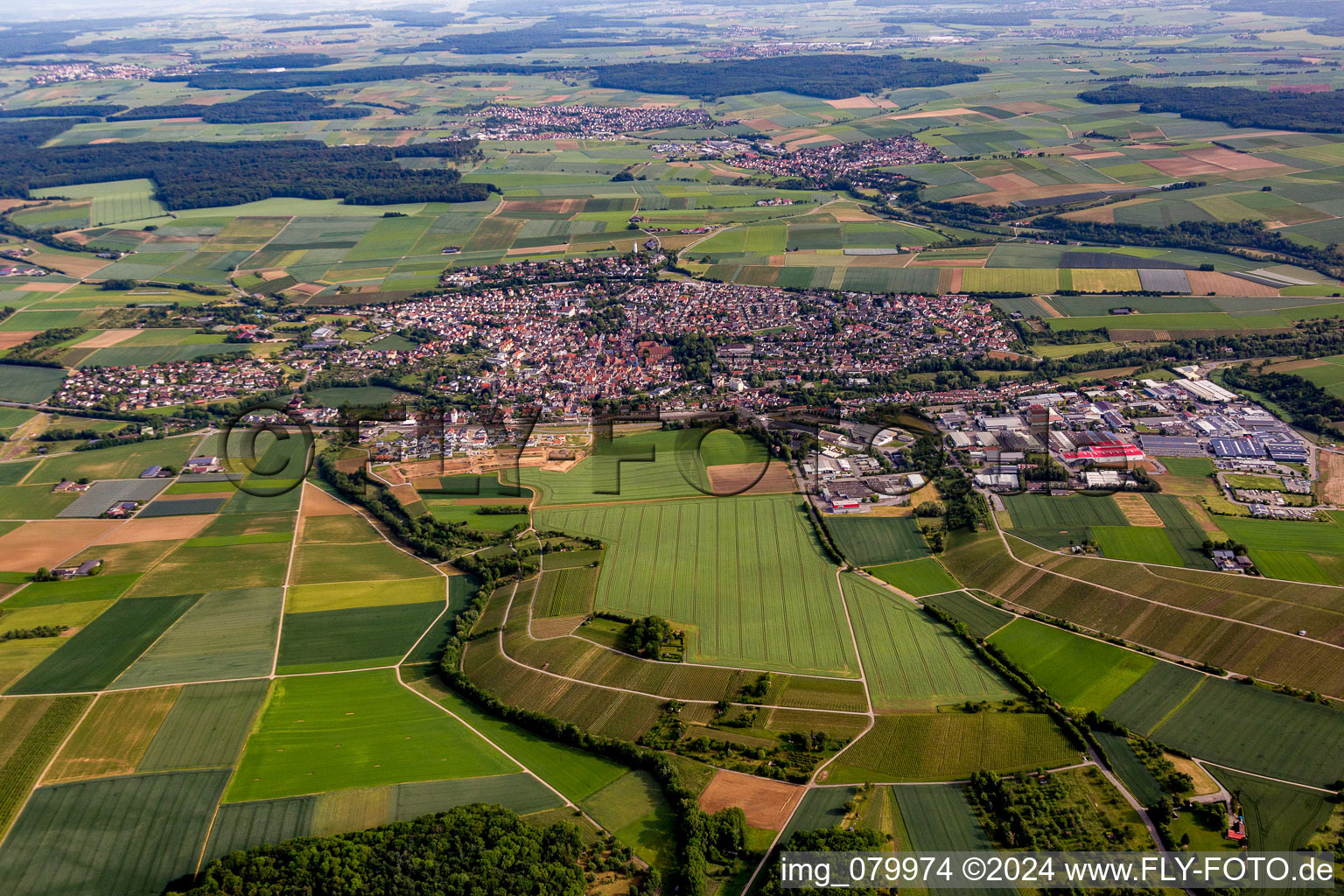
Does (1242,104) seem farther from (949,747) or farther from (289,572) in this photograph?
(289,572)

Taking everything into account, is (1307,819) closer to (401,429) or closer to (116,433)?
(401,429)

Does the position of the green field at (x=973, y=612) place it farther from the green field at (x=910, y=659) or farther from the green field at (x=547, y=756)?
the green field at (x=547, y=756)

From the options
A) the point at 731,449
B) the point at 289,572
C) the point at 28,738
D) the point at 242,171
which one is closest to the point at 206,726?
the point at 28,738

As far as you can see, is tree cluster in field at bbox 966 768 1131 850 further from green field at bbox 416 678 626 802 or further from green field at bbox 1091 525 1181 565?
green field at bbox 1091 525 1181 565

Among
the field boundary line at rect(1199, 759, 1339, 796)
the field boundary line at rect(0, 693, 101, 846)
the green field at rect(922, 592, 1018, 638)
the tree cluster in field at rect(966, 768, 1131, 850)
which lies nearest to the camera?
the tree cluster in field at rect(966, 768, 1131, 850)

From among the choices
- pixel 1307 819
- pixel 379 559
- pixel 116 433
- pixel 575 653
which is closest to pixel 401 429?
pixel 379 559

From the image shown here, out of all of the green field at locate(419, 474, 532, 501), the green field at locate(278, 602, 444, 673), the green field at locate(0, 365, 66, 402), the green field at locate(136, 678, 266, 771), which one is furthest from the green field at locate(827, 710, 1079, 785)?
the green field at locate(0, 365, 66, 402)

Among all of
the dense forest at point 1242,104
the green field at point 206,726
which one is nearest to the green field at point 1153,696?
the green field at point 206,726
